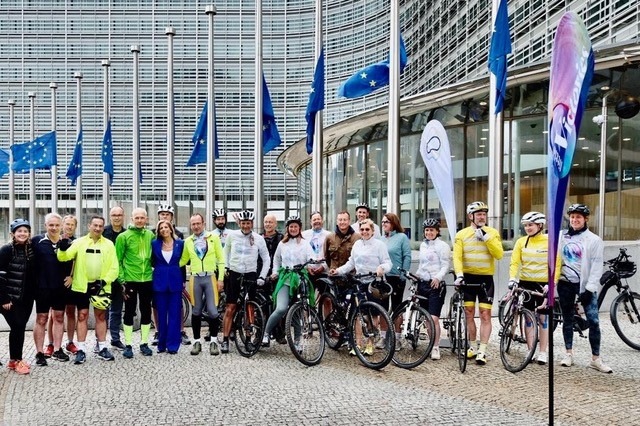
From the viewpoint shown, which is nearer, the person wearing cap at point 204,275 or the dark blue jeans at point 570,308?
the dark blue jeans at point 570,308

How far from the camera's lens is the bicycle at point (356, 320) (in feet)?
26.2

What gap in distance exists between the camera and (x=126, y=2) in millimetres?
53031

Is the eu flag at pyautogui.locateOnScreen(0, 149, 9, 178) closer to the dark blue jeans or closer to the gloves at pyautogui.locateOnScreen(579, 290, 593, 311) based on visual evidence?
the dark blue jeans

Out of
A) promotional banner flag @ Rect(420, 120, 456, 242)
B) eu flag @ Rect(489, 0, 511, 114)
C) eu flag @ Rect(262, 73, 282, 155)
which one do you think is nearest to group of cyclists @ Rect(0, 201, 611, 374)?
promotional banner flag @ Rect(420, 120, 456, 242)

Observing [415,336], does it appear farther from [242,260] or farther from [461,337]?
[242,260]

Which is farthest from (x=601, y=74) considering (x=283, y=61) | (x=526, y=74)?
(x=283, y=61)

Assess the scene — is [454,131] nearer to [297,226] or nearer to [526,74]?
[526,74]

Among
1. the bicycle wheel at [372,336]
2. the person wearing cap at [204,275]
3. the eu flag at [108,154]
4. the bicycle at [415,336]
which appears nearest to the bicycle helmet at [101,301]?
the person wearing cap at [204,275]

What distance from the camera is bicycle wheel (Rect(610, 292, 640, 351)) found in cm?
919

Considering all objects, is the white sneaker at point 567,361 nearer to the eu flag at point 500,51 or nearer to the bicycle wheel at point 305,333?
the bicycle wheel at point 305,333

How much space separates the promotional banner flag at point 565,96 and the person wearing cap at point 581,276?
3579mm

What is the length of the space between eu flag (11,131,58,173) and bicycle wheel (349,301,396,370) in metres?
25.2

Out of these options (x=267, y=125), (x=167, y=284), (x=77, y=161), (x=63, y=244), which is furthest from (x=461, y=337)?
(x=77, y=161)

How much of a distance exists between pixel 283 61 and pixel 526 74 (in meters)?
34.6
